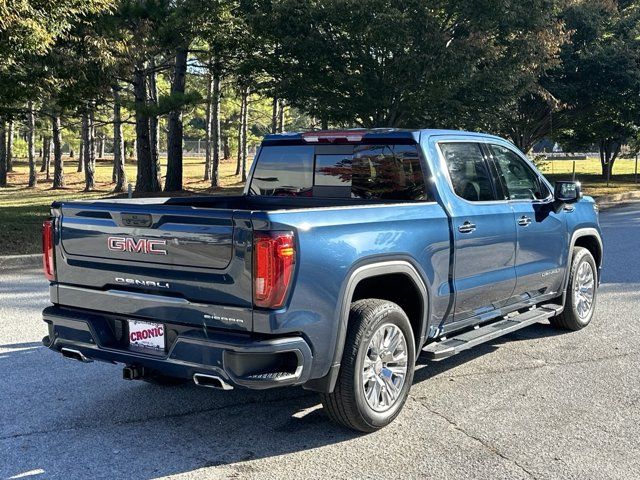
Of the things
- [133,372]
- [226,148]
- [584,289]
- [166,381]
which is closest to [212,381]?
[133,372]

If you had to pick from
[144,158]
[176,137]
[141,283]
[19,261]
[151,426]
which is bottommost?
[151,426]

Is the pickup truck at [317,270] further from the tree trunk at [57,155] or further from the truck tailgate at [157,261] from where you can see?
the tree trunk at [57,155]

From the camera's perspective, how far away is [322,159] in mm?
5738

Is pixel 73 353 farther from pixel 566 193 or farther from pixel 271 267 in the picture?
pixel 566 193

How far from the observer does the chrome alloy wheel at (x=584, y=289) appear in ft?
23.0

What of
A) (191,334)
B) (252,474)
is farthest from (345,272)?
(252,474)

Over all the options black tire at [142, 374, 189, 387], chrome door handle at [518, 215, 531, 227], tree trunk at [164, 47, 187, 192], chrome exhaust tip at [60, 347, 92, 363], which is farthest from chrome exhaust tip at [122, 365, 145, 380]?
tree trunk at [164, 47, 187, 192]

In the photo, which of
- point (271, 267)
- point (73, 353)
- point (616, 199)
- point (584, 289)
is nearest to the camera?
point (271, 267)

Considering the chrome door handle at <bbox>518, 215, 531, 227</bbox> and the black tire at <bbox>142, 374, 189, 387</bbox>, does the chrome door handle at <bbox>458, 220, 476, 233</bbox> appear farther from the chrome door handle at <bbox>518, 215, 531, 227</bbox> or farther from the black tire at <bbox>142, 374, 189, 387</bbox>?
the black tire at <bbox>142, 374, 189, 387</bbox>

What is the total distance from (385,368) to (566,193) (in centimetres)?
281

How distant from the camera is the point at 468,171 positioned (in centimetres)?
563

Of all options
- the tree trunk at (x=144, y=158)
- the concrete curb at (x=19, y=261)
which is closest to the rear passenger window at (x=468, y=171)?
the concrete curb at (x=19, y=261)

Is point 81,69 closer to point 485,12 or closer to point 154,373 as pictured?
point 485,12

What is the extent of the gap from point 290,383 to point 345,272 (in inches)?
28.2
